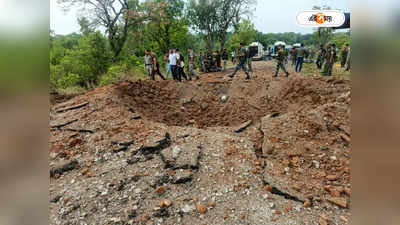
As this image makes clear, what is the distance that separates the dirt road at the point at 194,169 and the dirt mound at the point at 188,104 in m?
0.77

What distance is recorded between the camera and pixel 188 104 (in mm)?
6527

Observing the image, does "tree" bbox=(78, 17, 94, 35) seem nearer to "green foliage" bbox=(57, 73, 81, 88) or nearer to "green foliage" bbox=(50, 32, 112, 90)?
"green foliage" bbox=(50, 32, 112, 90)

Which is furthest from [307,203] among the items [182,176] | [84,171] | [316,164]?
[84,171]

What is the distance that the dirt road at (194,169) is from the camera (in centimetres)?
223

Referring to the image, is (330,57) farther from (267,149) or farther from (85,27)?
(85,27)

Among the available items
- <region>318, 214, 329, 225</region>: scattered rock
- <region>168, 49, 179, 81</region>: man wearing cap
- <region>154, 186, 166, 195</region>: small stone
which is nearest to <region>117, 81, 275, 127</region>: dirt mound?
<region>168, 49, 179, 81</region>: man wearing cap

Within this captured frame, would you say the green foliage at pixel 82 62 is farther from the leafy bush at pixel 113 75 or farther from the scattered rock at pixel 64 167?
the scattered rock at pixel 64 167

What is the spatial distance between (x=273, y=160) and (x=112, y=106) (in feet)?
11.5

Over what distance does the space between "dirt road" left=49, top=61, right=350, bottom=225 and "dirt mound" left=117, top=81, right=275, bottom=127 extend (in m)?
0.77

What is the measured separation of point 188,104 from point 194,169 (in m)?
3.80

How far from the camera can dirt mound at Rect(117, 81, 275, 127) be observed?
5.44 m
